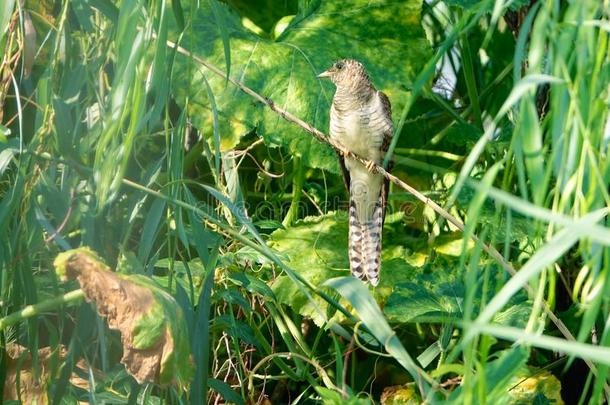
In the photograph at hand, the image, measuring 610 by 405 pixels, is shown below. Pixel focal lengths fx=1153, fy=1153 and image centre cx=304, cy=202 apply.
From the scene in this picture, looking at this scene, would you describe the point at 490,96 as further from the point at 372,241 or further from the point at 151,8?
the point at 151,8

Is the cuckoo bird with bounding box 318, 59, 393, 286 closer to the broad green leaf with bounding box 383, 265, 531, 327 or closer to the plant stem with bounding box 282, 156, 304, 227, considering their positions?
the plant stem with bounding box 282, 156, 304, 227

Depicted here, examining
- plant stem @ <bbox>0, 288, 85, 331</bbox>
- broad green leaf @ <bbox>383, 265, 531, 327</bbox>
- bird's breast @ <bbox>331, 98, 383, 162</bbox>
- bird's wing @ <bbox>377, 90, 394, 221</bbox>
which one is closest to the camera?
plant stem @ <bbox>0, 288, 85, 331</bbox>

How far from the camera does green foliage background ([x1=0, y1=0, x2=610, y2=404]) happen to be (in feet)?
5.86

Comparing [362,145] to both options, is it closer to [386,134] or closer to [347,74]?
[386,134]

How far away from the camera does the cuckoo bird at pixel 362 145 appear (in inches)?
155

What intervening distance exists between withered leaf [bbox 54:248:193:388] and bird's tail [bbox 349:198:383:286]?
5.20ft

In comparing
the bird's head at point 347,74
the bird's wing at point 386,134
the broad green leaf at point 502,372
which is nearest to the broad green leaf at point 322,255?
the bird's wing at point 386,134

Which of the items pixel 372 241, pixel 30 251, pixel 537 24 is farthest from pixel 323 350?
pixel 537 24

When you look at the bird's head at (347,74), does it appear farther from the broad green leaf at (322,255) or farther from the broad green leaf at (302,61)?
the broad green leaf at (322,255)

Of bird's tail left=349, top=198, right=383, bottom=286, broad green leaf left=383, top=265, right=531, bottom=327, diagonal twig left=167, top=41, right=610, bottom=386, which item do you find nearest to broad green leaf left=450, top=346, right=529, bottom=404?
diagonal twig left=167, top=41, right=610, bottom=386

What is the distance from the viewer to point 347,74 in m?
→ 3.99

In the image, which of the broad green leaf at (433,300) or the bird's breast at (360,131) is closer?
the broad green leaf at (433,300)

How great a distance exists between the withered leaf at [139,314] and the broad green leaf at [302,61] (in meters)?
1.35

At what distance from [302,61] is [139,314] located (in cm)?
188
